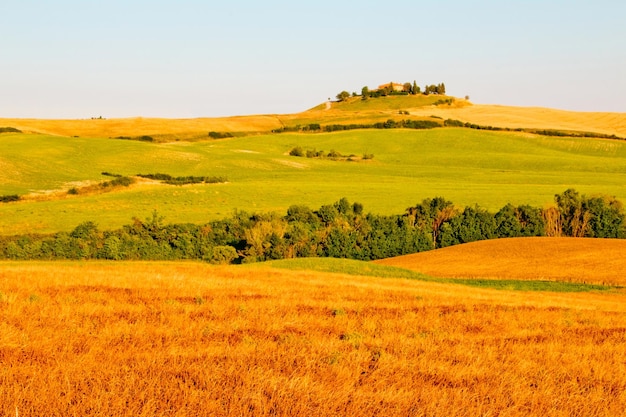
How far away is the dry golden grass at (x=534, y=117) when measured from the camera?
463 feet

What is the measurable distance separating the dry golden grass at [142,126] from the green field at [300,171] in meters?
13.3

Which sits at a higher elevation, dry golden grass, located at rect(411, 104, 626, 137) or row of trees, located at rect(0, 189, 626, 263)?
dry golden grass, located at rect(411, 104, 626, 137)

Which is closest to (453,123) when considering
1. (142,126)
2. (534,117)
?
(534,117)

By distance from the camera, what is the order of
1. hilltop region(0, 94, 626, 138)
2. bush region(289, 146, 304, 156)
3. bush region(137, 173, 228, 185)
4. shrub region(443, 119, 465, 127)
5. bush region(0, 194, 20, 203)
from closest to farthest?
Answer: bush region(0, 194, 20, 203) → bush region(137, 173, 228, 185) → bush region(289, 146, 304, 156) → hilltop region(0, 94, 626, 138) → shrub region(443, 119, 465, 127)

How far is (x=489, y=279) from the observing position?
39.7 metres

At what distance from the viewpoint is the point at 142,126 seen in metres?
141

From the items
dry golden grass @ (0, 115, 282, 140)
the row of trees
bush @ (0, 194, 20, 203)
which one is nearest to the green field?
bush @ (0, 194, 20, 203)

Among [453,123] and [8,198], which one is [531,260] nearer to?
[8,198]

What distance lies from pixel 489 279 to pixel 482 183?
51.8m

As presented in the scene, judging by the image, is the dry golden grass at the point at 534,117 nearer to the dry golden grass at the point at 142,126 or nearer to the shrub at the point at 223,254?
the dry golden grass at the point at 142,126

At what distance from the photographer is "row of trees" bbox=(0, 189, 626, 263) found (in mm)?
54531

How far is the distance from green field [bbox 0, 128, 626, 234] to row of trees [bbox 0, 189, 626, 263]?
6372mm

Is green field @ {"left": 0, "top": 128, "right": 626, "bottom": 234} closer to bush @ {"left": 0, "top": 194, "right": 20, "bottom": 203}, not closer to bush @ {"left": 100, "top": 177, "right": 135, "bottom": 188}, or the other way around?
bush @ {"left": 100, "top": 177, "right": 135, "bottom": 188}

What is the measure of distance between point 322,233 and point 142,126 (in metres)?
93.5
